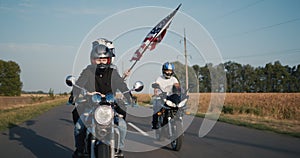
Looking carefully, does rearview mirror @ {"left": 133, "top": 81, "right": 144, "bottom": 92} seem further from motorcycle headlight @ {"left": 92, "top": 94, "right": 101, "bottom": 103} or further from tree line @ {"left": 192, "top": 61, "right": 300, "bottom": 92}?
tree line @ {"left": 192, "top": 61, "right": 300, "bottom": 92}

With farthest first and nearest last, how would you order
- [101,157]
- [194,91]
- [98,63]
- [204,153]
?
[194,91], [204,153], [98,63], [101,157]

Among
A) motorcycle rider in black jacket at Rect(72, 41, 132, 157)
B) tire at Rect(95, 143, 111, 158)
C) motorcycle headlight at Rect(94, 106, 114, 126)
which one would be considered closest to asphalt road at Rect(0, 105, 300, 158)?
motorcycle rider in black jacket at Rect(72, 41, 132, 157)

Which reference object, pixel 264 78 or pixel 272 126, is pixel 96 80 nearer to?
pixel 272 126

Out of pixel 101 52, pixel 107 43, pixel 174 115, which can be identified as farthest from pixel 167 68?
pixel 101 52

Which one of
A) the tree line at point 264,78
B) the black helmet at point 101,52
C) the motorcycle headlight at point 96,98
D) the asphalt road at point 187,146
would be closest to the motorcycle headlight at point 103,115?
the motorcycle headlight at point 96,98

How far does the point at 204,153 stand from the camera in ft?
23.6

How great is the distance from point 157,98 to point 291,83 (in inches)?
3232

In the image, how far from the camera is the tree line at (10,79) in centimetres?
8625

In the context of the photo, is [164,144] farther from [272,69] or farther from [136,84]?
[272,69]

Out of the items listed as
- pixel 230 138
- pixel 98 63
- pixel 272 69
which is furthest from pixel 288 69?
pixel 98 63

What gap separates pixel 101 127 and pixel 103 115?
17cm

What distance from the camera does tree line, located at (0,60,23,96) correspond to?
86250 millimetres

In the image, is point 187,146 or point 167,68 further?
point 167,68

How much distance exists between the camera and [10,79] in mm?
89875
